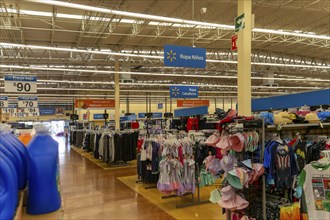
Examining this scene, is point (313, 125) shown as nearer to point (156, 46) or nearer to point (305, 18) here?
point (305, 18)

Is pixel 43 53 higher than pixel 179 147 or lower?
higher

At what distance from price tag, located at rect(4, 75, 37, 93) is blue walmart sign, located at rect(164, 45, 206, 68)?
18.7ft

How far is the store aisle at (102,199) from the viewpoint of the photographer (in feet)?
18.3

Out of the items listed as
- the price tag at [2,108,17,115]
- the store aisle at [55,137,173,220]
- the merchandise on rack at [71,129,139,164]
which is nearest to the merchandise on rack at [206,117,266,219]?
the store aisle at [55,137,173,220]

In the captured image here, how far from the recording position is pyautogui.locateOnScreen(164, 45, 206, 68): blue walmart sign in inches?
294

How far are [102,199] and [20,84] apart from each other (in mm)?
6064

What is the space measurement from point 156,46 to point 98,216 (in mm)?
10662

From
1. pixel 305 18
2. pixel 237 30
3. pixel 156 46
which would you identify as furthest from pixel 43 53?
pixel 305 18

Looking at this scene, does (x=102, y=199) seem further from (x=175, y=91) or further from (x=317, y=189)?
(x=175, y=91)

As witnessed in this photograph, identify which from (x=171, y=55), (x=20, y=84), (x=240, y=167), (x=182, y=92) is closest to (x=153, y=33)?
(x=182, y=92)

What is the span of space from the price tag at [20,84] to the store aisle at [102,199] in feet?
11.1

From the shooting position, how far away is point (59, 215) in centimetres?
139

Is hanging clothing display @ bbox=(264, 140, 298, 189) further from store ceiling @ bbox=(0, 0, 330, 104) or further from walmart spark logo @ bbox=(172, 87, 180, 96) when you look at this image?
walmart spark logo @ bbox=(172, 87, 180, 96)

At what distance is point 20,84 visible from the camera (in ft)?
33.7
